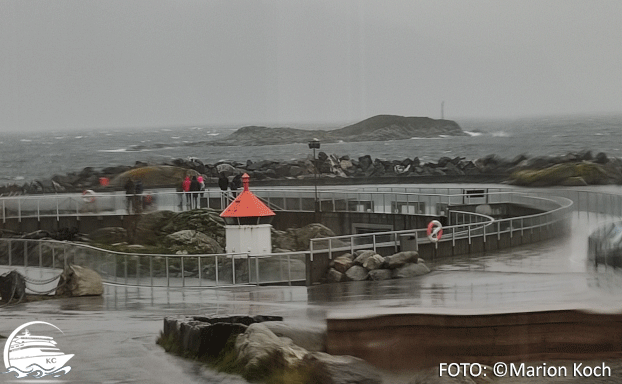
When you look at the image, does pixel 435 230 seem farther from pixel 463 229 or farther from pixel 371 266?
pixel 371 266

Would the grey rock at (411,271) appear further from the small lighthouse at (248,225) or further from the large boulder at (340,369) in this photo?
the small lighthouse at (248,225)

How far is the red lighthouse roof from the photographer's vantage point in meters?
5.79

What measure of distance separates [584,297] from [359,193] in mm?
1629

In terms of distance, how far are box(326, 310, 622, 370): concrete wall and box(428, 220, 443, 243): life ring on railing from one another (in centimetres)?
51

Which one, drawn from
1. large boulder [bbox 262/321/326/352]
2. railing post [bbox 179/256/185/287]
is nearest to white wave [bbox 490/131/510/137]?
large boulder [bbox 262/321/326/352]

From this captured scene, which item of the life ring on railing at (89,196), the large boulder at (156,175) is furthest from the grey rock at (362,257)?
the life ring on railing at (89,196)

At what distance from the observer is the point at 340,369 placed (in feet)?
18.4

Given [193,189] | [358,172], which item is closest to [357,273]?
[358,172]

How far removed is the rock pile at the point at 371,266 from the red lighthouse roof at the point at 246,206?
0.54 m

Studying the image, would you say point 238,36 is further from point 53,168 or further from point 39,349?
point 39,349

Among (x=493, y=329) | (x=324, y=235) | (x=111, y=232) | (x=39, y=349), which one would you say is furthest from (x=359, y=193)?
(x=39, y=349)

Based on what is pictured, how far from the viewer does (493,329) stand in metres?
5.86

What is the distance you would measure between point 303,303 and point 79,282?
1.45 meters

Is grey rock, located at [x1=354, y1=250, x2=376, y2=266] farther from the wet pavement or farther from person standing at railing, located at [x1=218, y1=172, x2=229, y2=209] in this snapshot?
person standing at railing, located at [x1=218, y1=172, x2=229, y2=209]
